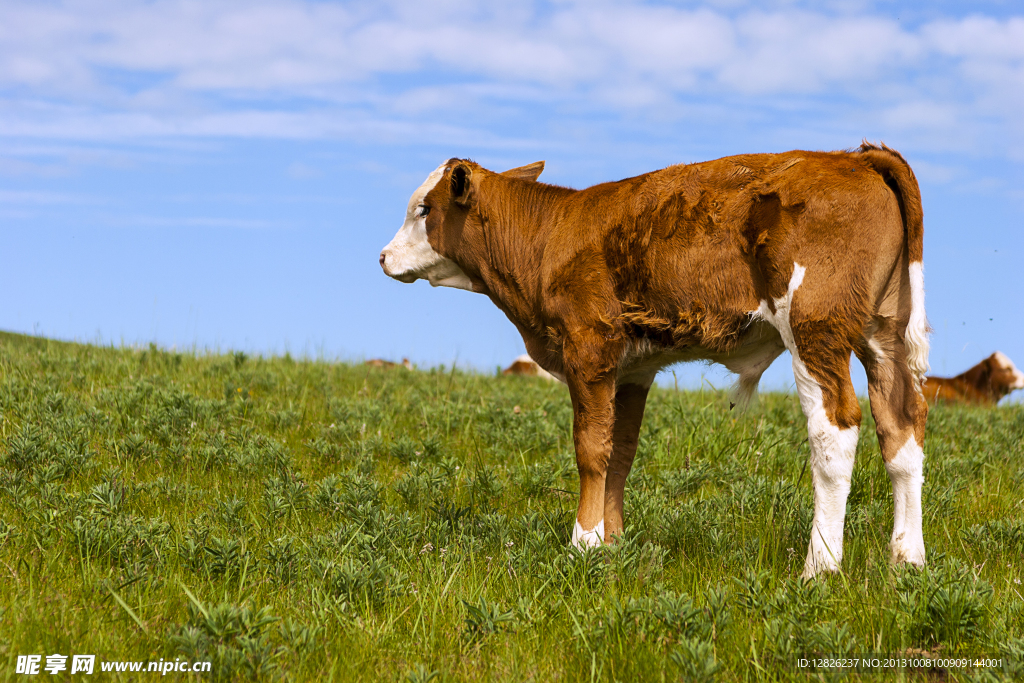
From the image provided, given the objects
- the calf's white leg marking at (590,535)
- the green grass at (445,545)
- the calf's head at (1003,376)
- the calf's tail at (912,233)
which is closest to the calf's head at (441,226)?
the green grass at (445,545)

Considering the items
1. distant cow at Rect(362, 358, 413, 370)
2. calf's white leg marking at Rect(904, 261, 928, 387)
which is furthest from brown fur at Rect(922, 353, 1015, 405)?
calf's white leg marking at Rect(904, 261, 928, 387)

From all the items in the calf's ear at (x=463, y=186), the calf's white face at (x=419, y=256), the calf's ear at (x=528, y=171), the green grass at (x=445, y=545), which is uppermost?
the calf's ear at (x=528, y=171)

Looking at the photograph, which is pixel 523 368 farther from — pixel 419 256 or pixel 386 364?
pixel 419 256

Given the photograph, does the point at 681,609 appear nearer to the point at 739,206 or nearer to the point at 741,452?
the point at 739,206

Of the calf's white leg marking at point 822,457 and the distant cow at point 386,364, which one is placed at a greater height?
the distant cow at point 386,364

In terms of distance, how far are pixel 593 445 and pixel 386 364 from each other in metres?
9.75

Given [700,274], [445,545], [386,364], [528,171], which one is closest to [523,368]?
[386,364]

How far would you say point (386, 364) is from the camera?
1491cm

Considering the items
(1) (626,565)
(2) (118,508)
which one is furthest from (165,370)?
(1) (626,565)

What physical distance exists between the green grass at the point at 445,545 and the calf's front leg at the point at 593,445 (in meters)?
0.30

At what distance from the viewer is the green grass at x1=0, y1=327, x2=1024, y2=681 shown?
4.10 meters

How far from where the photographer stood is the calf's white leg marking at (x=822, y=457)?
5.06 metres

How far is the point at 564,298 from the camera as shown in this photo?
18.6 ft

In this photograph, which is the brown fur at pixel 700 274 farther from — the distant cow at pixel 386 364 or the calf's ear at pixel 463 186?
the distant cow at pixel 386 364
